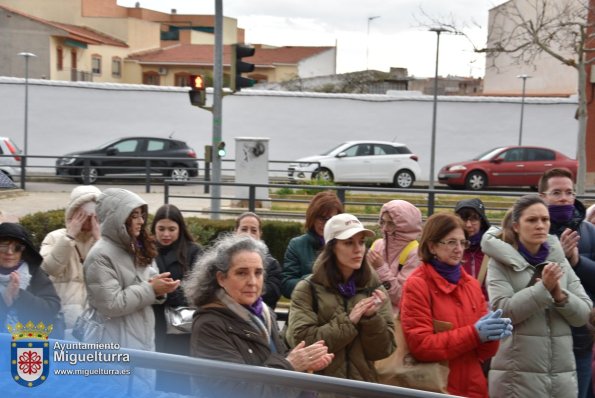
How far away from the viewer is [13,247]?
15.8 ft

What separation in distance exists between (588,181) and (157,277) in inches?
1248

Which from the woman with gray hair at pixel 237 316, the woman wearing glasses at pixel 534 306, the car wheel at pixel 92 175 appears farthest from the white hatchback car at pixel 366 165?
the woman with gray hair at pixel 237 316

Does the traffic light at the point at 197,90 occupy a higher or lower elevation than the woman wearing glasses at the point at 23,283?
higher

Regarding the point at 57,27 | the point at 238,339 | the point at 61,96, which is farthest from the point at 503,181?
the point at 57,27

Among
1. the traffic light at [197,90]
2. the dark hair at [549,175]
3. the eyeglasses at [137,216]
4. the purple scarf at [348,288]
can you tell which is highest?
the traffic light at [197,90]

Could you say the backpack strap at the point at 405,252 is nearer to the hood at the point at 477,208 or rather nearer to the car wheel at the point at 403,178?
the hood at the point at 477,208

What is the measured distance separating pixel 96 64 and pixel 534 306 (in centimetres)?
5553

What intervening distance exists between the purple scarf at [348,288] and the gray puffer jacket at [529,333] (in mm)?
889

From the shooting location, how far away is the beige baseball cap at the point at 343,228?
4711 millimetres

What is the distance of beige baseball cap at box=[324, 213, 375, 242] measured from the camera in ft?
15.5

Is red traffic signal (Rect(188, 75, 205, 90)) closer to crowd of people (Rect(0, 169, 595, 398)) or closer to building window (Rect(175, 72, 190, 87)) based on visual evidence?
crowd of people (Rect(0, 169, 595, 398))

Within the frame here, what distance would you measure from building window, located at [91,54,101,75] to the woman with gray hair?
55.1 meters

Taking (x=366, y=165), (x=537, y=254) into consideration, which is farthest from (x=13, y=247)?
(x=366, y=165)

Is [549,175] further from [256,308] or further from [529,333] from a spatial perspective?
[256,308]
